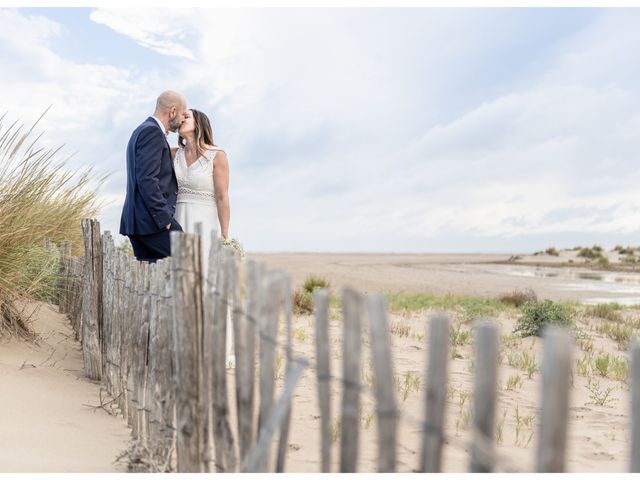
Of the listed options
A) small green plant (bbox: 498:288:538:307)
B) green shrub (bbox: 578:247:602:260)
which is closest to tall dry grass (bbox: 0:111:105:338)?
small green plant (bbox: 498:288:538:307)

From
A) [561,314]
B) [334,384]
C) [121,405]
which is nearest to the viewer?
[121,405]

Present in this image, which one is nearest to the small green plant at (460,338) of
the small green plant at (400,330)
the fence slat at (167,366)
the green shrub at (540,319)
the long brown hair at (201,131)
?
the small green plant at (400,330)

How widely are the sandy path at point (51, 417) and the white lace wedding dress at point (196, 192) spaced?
1.45 metres

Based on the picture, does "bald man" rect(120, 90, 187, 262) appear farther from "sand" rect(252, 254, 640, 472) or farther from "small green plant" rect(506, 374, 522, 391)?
"small green plant" rect(506, 374, 522, 391)

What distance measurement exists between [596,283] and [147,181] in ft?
59.1

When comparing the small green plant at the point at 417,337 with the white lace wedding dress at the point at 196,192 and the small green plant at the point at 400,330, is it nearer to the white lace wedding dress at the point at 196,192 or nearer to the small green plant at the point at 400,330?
the small green plant at the point at 400,330

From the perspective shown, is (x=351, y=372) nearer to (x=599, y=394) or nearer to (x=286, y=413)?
(x=286, y=413)

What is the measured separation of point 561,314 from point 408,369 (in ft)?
11.5

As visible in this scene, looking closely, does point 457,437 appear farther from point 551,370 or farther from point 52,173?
point 52,173

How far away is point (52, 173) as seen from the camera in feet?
20.3

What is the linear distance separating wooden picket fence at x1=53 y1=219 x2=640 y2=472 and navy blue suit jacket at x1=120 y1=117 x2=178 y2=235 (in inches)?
11.8
